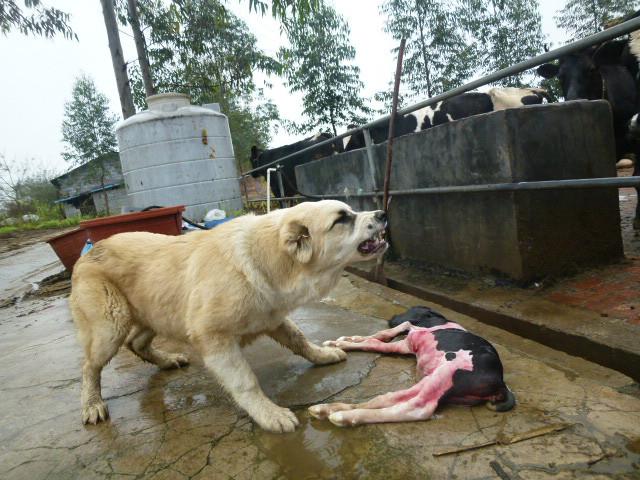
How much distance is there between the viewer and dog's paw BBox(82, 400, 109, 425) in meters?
2.47

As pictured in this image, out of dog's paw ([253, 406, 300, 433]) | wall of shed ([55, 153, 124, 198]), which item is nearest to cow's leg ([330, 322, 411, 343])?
dog's paw ([253, 406, 300, 433])

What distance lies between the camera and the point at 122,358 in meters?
3.54

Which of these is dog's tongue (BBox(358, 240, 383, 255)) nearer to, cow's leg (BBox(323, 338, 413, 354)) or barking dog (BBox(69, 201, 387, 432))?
barking dog (BBox(69, 201, 387, 432))

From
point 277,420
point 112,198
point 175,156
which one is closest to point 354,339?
point 277,420

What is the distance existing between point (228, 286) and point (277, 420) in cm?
72

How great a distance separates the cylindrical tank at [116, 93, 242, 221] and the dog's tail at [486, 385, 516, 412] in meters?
8.42

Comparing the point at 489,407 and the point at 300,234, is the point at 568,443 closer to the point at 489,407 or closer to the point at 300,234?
the point at 489,407

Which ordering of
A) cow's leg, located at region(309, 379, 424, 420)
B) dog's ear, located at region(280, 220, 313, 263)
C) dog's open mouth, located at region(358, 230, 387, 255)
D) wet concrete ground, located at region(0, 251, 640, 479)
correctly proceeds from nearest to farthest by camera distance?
Result: wet concrete ground, located at region(0, 251, 640, 479), cow's leg, located at region(309, 379, 424, 420), dog's ear, located at region(280, 220, 313, 263), dog's open mouth, located at region(358, 230, 387, 255)

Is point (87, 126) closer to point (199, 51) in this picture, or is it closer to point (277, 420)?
point (199, 51)

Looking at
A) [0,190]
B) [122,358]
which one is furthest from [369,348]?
[0,190]

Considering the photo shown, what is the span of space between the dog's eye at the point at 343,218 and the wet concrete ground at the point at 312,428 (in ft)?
2.96

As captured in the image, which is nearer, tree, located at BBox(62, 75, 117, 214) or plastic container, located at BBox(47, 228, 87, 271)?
plastic container, located at BBox(47, 228, 87, 271)

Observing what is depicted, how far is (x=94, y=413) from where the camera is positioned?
8.17ft

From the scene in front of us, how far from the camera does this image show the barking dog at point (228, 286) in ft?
7.54
